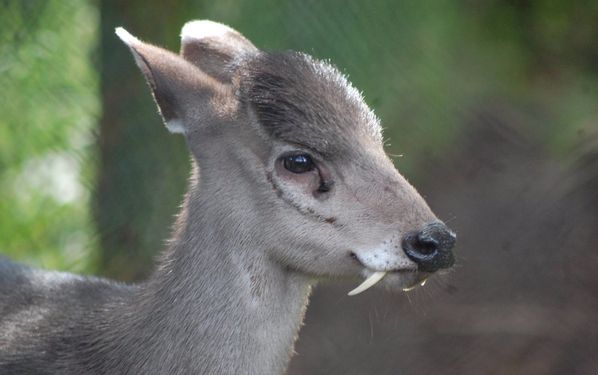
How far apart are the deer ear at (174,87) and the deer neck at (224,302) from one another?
0.28 meters

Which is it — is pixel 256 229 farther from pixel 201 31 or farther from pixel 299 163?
pixel 201 31

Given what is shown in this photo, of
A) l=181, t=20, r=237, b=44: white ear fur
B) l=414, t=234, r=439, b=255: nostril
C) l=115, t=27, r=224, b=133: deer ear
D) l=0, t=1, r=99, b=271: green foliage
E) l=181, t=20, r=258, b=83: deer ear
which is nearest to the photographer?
l=414, t=234, r=439, b=255: nostril

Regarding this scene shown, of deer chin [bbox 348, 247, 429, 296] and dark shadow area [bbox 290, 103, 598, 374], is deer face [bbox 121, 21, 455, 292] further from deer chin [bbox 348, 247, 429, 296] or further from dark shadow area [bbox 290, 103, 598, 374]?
dark shadow area [bbox 290, 103, 598, 374]

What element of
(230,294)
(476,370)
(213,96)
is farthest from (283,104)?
(476,370)

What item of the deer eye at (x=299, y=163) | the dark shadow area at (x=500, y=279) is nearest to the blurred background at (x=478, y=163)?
the dark shadow area at (x=500, y=279)

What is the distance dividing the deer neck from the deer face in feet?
0.23

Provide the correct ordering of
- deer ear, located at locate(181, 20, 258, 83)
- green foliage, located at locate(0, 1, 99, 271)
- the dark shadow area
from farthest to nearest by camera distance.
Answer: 1. green foliage, located at locate(0, 1, 99, 271)
2. the dark shadow area
3. deer ear, located at locate(181, 20, 258, 83)

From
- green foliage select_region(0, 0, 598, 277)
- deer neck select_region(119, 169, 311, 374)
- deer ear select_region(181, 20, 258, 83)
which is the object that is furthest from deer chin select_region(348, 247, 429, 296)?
green foliage select_region(0, 0, 598, 277)

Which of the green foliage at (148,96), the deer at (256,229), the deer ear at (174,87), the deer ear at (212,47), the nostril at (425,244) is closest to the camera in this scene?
the nostril at (425,244)

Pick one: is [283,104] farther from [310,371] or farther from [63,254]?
[63,254]

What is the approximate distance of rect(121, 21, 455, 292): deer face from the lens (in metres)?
3.66

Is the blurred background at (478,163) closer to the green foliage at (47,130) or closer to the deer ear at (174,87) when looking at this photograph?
the green foliage at (47,130)

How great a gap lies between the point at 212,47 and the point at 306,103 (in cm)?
72

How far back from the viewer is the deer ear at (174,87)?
3.93 m
